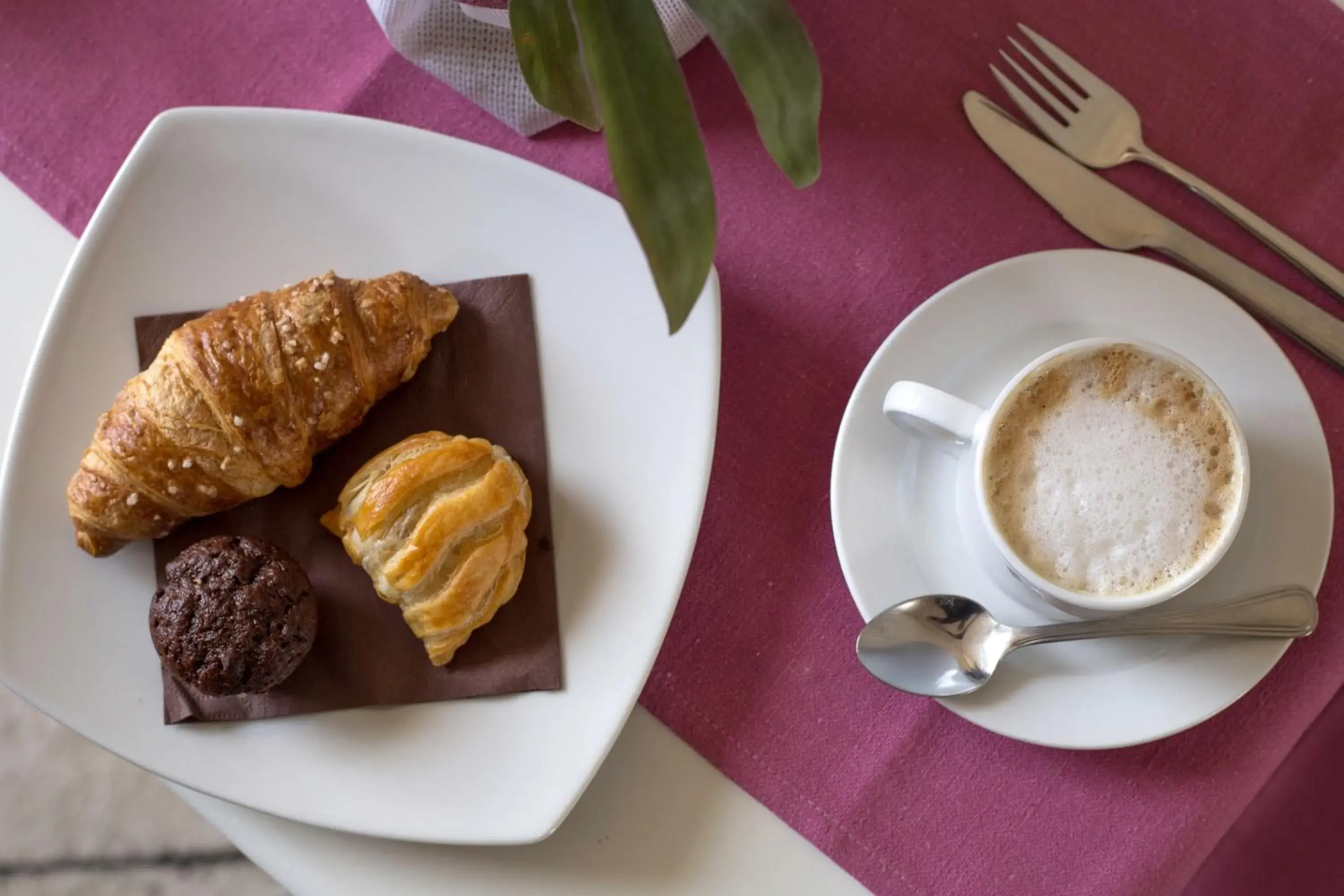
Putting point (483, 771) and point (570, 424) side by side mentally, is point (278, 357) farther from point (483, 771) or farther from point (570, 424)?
point (483, 771)

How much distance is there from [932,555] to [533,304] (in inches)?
17.2

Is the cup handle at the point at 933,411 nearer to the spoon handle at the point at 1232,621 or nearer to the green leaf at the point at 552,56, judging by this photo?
the spoon handle at the point at 1232,621

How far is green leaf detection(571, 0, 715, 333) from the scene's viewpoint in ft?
1.95

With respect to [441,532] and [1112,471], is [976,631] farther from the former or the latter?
[441,532]

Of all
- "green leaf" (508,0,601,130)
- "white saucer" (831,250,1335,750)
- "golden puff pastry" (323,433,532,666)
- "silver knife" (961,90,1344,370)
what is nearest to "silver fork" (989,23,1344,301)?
"silver knife" (961,90,1344,370)

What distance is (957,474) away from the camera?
3.12 feet

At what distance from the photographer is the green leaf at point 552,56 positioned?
2.35ft

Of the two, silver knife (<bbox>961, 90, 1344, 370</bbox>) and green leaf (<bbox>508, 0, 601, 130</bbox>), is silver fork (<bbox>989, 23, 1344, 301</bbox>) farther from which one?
green leaf (<bbox>508, 0, 601, 130</bbox>)

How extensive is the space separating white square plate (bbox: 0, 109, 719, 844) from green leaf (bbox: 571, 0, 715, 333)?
324 mm

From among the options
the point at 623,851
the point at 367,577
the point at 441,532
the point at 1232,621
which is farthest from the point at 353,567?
the point at 1232,621

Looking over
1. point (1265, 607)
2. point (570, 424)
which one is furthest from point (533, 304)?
point (1265, 607)

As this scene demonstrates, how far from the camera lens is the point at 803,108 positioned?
2.06 feet

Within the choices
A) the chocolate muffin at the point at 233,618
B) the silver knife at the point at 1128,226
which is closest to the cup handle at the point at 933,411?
the silver knife at the point at 1128,226

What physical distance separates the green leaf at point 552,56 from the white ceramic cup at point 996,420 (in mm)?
344
